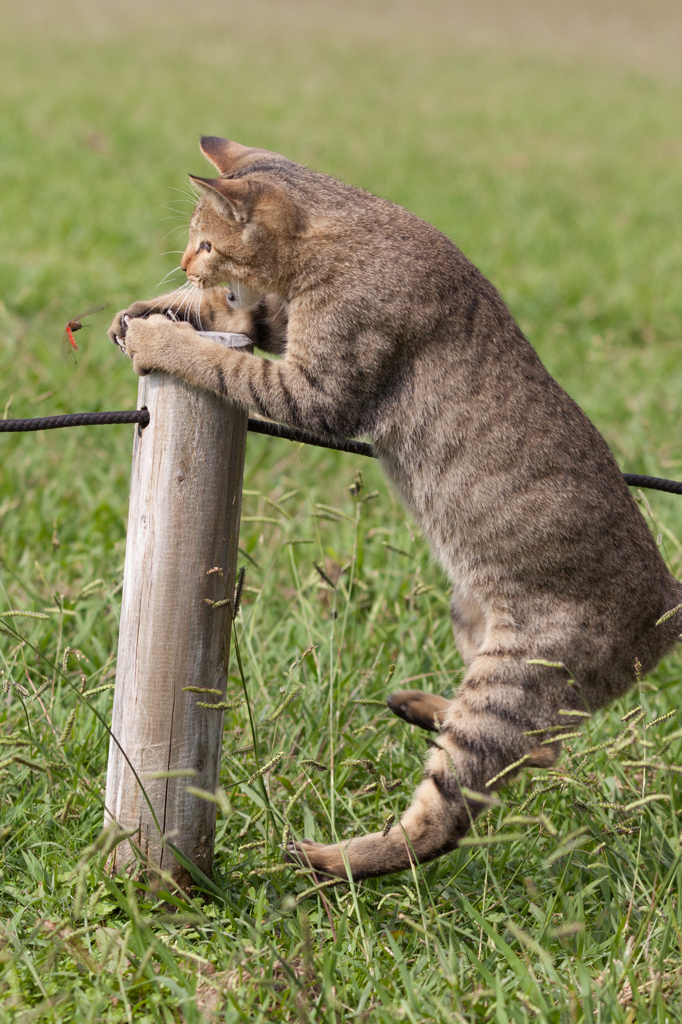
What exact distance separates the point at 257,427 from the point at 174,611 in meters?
0.62

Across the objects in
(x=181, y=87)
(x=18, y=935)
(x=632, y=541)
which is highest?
(x=181, y=87)

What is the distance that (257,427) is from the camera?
2.62 meters

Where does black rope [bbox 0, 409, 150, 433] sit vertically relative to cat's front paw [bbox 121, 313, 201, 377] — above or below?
below

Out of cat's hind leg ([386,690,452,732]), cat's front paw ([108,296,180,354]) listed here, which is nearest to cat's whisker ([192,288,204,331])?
cat's front paw ([108,296,180,354])

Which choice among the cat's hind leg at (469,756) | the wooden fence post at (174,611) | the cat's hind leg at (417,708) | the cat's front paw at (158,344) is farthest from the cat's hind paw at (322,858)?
the cat's front paw at (158,344)

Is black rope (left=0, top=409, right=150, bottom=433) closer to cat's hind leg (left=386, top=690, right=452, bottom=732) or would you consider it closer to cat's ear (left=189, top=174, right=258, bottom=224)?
cat's ear (left=189, top=174, right=258, bottom=224)

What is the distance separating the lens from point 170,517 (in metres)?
2.22

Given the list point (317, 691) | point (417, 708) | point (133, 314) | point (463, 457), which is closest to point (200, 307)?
point (133, 314)

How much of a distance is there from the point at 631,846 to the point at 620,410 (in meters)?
3.71

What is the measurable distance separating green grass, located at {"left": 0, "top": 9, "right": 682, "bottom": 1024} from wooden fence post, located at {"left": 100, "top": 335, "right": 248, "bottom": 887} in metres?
0.21

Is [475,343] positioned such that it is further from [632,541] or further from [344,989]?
[344,989]

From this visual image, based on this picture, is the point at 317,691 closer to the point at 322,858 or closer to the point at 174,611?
the point at 322,858

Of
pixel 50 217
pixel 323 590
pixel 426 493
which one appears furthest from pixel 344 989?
pixel 50 217

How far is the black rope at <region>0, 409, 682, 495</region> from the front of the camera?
2.23 m
